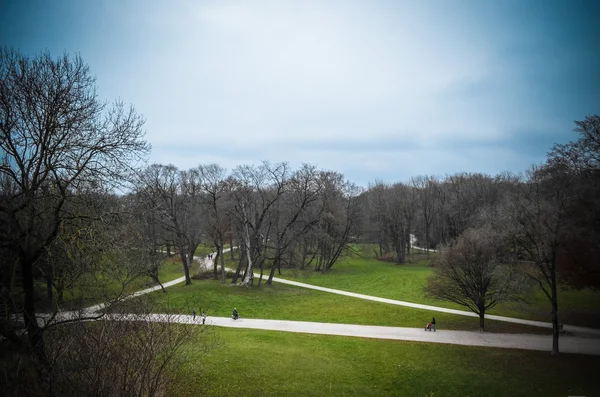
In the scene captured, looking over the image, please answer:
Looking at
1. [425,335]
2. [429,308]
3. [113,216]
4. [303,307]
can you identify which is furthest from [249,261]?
[113,216]

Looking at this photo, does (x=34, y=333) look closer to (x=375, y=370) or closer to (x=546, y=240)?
(x=375, y=370)

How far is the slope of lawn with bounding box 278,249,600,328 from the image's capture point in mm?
24156

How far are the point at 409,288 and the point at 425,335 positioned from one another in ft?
48.8

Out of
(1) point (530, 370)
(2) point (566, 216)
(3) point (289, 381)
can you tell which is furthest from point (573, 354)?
(3) point (289, 381)

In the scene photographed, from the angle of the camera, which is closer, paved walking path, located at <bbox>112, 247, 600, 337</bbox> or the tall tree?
paved walking path, located at <bbox>112, 247, 600, 337</bbox>

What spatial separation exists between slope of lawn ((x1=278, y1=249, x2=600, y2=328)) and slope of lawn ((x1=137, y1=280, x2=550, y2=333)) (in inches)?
95.4

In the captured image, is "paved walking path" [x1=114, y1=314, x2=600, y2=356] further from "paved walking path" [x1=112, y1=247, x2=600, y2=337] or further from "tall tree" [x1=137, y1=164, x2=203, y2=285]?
"tall tree" [x1=137, y1=164, x2=203, y2=285]

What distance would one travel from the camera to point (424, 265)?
54.7m

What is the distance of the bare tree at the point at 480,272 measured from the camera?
22.0 metres

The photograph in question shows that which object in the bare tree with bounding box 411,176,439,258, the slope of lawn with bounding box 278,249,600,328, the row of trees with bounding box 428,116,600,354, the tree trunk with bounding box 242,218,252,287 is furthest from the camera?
the bare tree with bounding box 411,176,439,258

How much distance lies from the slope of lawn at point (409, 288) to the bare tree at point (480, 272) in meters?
2.09

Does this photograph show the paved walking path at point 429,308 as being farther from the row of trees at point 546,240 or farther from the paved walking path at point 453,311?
the row of trees at point 546,240

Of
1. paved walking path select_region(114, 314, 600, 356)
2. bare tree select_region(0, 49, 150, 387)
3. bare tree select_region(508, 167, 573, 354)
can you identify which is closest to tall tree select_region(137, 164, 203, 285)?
paved walking path select_region(114, 314, 600, 356)

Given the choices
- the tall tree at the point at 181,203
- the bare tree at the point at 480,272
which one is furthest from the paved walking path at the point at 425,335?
the tall tree at the point at 181,203
